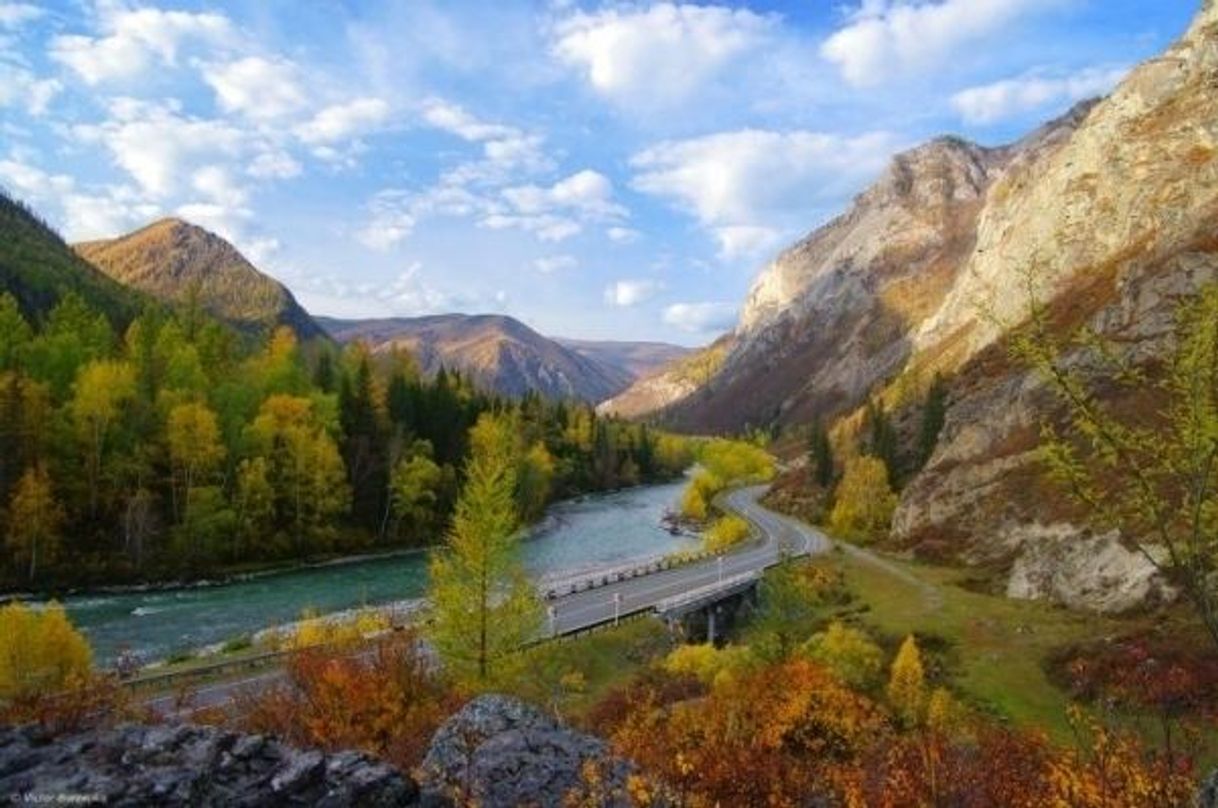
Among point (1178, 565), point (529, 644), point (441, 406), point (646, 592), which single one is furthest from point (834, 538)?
point (1178, 565)

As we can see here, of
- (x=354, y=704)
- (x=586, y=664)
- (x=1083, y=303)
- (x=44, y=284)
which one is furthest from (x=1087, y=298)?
(x=44, y=284)

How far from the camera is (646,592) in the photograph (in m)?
62.3

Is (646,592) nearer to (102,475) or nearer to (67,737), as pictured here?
(102,475)

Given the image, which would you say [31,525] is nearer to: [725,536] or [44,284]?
[725,536]

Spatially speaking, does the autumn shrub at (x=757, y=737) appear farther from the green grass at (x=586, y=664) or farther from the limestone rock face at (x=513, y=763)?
the green grass at (x=586, y=664)

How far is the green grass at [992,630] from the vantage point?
37.5 m

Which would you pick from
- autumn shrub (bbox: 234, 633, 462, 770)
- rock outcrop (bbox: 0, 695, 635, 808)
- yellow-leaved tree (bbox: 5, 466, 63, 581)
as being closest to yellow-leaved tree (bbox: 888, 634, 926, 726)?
autumn shrub (bbox: 234, 633, 462, 770)

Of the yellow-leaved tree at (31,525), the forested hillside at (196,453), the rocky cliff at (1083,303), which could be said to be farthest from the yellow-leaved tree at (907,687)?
the yellow-leaved tree at (31,525)

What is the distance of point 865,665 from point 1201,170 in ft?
323

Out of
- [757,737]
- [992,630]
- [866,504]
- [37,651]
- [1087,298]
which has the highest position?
[1087,298]

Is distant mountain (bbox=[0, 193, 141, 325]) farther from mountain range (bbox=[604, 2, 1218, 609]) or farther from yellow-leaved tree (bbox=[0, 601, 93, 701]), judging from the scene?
mountain range (bbox=[604, 2, 1218, 609])

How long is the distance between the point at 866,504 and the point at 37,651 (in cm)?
7555

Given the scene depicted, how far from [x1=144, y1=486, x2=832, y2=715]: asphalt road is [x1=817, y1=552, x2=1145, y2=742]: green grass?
7011 mm

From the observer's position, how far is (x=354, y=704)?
24.5 m
